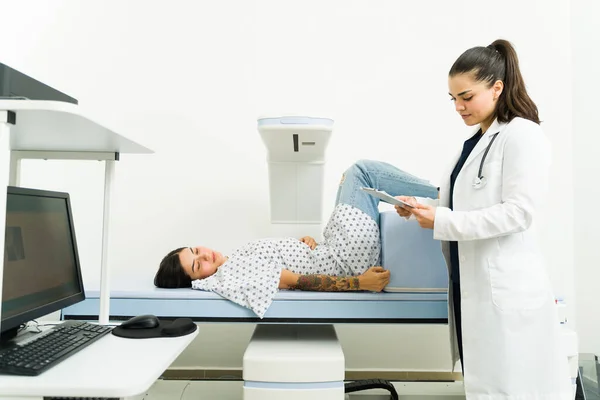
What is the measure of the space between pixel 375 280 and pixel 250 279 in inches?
18.4

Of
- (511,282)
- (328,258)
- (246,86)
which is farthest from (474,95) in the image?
(246,86)

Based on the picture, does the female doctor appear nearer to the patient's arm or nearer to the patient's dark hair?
the patient's arm

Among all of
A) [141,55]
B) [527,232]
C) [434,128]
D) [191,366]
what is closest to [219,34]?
[141,55]

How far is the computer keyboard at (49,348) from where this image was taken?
99 cm

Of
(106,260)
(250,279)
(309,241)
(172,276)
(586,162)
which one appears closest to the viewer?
(106,260)

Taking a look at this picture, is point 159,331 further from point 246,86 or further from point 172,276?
point 246,86

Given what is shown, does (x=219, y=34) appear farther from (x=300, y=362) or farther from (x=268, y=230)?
(x=300, y=362)

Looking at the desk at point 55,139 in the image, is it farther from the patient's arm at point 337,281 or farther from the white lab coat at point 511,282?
the white lab coat at point 511,282

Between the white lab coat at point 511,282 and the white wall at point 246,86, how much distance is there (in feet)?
4.46

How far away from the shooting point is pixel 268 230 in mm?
2734

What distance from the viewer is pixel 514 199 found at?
4.44 ft

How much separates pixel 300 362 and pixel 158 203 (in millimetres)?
1459

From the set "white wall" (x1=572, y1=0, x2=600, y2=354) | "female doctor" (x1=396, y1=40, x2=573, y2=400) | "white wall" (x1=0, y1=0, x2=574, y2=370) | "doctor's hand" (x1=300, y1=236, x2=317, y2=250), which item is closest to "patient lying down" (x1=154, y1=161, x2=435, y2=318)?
"doctor's hand" (x1=300, y1=236, x2=317, y2=250)

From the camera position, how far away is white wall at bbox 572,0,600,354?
2.65 meters
